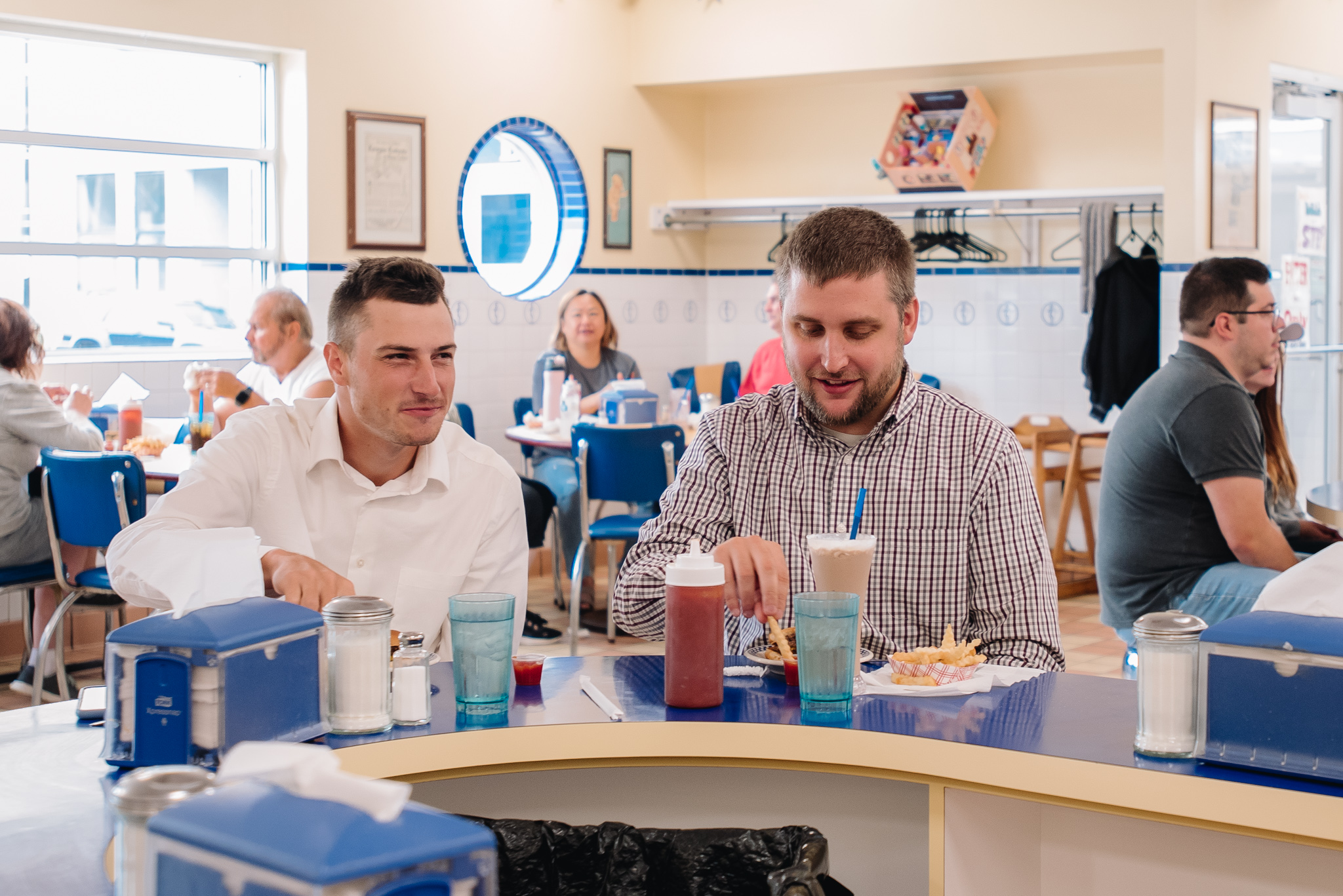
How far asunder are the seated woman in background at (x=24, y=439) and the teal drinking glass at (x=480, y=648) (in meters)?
3.35

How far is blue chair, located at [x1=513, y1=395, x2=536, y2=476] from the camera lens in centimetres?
663

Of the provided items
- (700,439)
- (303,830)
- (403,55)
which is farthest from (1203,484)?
(403,55)

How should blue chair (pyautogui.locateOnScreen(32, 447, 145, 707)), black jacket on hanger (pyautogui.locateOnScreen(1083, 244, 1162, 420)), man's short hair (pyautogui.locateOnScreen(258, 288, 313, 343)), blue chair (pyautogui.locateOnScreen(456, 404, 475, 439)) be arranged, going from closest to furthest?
blue chair (pyautogui.locateOnScreen(32, 447, 145, 707)), man's short hair (pyautogui.locateOnScreen(258, 288, 313, 343)), blue chair (pyautogui.locateOnScreen(456, 404, 475, 439)), black jacket on hanger (pyautogui.locateOnScreen(1083, 244, 1162, 420))

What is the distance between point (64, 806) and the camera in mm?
1463

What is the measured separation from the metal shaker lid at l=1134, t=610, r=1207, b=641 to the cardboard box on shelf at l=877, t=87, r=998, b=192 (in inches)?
220

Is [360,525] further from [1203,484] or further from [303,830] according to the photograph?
[1203,484]

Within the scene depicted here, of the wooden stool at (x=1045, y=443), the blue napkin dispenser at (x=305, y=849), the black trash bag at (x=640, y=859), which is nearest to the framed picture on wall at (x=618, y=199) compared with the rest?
the wooden stool at (x=1045, y=443)

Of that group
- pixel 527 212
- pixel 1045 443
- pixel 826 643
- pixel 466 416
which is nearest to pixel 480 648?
pixel 826 643

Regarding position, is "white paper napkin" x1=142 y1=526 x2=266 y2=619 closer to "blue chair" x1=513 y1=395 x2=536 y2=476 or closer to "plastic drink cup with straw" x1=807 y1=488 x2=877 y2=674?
"plastic drink cup with straw" x1=807 y1=488 x2=877 y2=674

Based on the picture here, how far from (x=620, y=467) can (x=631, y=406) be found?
1.57 ft

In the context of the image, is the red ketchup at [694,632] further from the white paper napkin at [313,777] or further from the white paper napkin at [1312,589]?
the white paper napkin at [313,777]

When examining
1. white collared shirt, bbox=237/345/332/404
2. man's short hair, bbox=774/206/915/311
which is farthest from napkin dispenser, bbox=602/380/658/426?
man's short hair, bbox=774/206/915/311

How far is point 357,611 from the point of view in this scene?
159 centimetres

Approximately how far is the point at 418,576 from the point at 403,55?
479 cm
